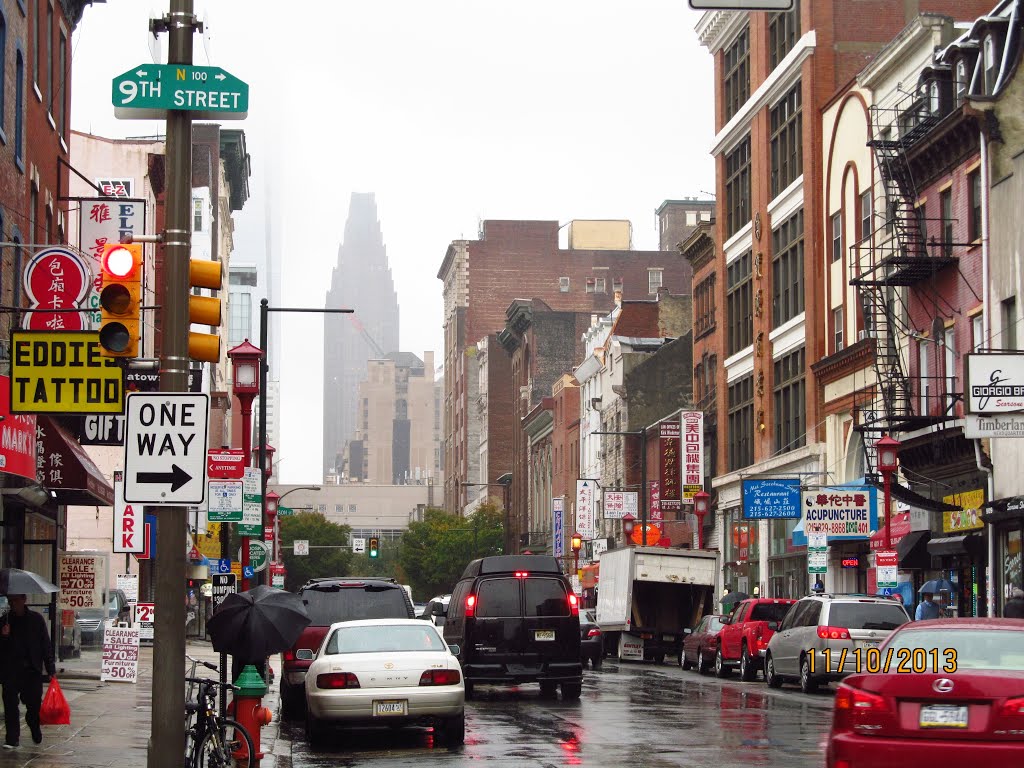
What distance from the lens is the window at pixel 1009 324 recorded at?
1398 inches

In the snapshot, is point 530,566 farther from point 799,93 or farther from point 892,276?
point 799,93

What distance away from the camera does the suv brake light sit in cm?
2881

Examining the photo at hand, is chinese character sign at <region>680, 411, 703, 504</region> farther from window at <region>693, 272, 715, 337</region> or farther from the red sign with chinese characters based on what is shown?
the red sign with chinese characters

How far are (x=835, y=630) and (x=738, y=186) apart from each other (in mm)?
37279

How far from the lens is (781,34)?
2269 inches

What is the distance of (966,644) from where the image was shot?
1241 centimetres

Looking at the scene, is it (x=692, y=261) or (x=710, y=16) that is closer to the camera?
(x=710, y=16)

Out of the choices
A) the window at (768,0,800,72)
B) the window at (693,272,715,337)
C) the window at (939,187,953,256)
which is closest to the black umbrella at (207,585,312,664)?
the window at (939,187,953,256)

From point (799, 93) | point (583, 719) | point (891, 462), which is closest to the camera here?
point (583, 719)

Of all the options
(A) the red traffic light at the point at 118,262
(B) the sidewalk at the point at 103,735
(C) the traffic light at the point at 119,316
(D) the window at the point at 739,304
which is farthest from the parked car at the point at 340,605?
(D) the window at the point at 739,304

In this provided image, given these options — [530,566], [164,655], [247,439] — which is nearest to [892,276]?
[530,566]

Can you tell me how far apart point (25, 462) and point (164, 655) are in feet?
42.2

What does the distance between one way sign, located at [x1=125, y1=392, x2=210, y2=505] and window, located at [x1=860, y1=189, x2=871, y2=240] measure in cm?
Result: 3754

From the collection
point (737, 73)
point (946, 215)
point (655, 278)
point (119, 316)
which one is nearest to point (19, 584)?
point (119, 316)
